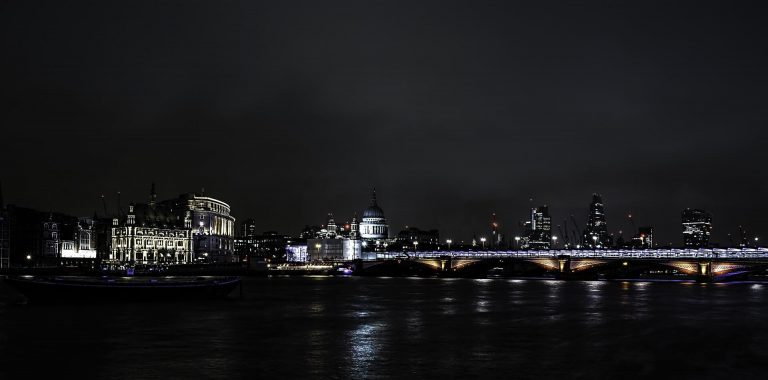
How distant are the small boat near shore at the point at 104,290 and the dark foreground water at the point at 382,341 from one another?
4.02 m

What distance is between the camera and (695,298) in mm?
103312

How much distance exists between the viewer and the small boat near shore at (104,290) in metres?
88.1

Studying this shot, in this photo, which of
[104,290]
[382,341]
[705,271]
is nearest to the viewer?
[382,341]

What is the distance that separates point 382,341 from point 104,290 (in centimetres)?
5215

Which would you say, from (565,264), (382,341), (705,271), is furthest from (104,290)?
(705,271)

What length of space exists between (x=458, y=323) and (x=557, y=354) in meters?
20.6

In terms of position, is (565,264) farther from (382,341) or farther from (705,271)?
(382,341)

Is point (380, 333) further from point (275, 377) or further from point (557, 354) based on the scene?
point (275, 377)

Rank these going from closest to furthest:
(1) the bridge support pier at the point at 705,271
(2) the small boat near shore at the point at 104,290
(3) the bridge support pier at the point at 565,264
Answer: (2) the small boat near shore at the point at 104,290
(1) the bridge support pier at the point at 705,271
(3) the bridge support pier at the point at 565,264

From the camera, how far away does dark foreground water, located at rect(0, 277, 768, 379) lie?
38.4 meters

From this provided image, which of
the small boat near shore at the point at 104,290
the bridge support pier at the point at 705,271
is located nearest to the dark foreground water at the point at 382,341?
the small boat near shore at the point at 104,290

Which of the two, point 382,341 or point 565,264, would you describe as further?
point 565,264

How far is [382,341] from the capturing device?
5097 cm

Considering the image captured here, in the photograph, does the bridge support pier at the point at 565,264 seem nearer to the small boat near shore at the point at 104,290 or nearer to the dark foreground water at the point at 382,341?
the dark foreground water at the point at 382,341
